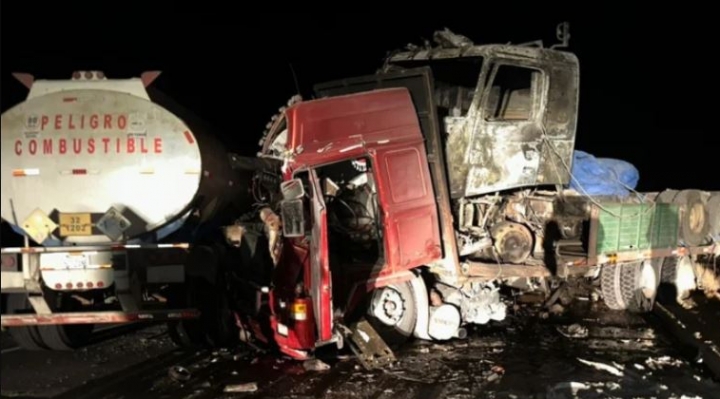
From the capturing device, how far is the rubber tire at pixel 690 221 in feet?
26.1

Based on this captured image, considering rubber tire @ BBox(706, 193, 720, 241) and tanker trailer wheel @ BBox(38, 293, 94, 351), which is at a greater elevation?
rubber tire @ BBox(706, 193, 720, 241)

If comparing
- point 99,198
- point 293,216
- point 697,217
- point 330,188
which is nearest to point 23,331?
point 99,198

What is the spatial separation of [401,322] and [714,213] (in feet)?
17.6

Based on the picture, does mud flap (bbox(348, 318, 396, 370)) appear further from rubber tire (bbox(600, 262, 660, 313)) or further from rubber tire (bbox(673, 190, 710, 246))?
rubber tire (bbox(673, 190, 710, 246))

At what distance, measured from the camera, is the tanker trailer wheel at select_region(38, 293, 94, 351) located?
248 inches

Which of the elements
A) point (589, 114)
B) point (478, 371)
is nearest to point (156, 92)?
point (478, 371)

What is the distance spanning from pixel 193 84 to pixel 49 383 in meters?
12.8

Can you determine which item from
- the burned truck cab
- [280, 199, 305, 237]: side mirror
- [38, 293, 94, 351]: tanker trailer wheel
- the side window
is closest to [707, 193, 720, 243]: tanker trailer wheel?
the burned truck cab

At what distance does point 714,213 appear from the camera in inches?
332

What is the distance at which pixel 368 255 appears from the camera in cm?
647

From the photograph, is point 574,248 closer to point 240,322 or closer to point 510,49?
point 510,49

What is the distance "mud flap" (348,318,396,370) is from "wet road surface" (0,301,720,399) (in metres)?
0.12

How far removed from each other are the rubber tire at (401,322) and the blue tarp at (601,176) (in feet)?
8.38

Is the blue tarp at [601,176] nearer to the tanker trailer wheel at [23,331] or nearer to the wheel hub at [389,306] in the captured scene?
the wheel hub at [389,306]
